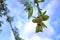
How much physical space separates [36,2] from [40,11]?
0.07 m

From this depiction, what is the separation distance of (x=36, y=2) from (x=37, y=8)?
0.04m

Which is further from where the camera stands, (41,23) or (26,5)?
(26,5)

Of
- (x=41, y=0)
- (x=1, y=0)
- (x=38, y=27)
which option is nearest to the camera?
(x=38, y=27)

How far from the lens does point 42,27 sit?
149 cm

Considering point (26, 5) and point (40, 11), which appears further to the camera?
point (26, 5)

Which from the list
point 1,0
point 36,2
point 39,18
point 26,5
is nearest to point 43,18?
point 39,18

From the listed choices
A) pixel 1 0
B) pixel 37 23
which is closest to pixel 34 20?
pixel 37 23

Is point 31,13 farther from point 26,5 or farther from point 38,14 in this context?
point 26,5

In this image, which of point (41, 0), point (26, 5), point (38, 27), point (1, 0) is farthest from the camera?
point (1, 0)

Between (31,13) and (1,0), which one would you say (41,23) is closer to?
(31,13)

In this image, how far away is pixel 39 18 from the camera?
1.51m

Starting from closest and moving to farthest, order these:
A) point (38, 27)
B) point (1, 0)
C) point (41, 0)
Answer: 1. point (38, 27)
2. point (41, 0)
3. point (1, 0)

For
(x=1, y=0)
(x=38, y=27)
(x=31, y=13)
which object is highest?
(x=1, y=0)

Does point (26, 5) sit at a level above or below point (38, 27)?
above
